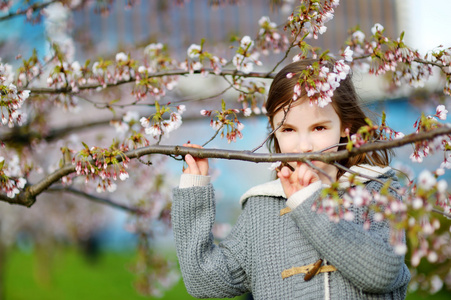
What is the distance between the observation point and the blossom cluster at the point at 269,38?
8.09ft

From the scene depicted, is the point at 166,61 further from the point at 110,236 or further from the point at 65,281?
the point at 110,236

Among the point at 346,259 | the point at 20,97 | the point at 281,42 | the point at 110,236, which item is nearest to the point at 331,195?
the point at 346,259

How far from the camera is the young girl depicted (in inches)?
62.6

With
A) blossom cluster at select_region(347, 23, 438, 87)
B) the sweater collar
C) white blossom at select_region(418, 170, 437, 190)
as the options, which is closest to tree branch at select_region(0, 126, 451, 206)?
white blossom at select_region(418, 170, 437, 190)

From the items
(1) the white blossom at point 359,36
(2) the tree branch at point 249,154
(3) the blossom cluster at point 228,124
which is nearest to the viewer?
(2) the tree branch at point 249,154

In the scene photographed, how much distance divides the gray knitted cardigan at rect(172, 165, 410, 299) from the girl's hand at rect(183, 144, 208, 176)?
61 mm

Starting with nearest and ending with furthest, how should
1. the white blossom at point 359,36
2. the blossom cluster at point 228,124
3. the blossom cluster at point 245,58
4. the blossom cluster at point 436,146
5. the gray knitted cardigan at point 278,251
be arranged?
the blossom cluster at point 436,146
the gray knitted cardigan at point 278,251
the blossom cluster at point 228,124
the blossom cluster at point 245,58
the white blossom at point 359,36

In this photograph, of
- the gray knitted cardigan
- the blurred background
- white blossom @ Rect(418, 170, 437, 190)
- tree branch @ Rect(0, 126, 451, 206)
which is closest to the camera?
white blossom @ Rect(418, 170, 437, 190)

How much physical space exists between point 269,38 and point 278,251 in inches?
44.9

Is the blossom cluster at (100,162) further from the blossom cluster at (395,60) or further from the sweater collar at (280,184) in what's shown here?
the blossom cluster at (395,60)

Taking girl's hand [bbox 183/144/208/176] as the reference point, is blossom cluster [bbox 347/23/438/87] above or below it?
above

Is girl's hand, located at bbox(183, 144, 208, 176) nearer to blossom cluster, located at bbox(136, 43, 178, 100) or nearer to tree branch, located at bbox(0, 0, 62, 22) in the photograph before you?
blossom cluster, located at bbox(136, 43, 178, 100)

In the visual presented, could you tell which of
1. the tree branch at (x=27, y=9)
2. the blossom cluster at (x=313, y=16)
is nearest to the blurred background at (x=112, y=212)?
the tree branch at (x=27, y=9)

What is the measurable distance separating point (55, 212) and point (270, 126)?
7466mm
